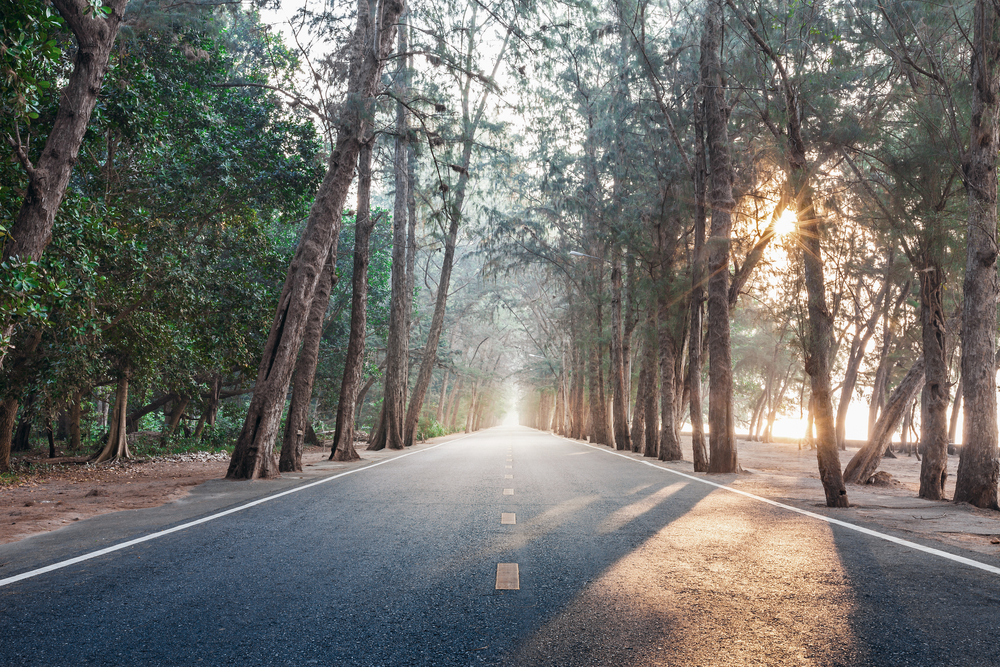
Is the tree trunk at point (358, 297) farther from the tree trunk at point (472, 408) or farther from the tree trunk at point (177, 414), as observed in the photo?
the tree trunk at point (472, 408)

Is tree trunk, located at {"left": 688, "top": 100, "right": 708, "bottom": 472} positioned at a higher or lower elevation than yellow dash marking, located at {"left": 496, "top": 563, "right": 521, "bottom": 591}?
higher

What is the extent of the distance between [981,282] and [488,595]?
32.1 feet

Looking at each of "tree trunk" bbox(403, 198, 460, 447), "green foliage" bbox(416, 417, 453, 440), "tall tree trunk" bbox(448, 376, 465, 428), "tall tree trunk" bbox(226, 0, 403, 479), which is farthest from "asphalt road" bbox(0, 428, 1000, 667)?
"tall tree trunk" bbox(448, 376, 465, 428)

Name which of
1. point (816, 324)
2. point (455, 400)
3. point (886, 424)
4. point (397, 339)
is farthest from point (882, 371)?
point (455, 400)

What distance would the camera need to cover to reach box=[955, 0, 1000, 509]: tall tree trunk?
32.0ft

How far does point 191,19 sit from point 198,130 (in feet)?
8.08

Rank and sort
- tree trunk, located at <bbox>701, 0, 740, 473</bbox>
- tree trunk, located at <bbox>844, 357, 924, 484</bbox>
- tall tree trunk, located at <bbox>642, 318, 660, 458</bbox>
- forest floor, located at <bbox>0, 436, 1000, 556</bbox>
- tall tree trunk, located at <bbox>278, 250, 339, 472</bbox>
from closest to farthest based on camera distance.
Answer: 1. forest floor, located at <bbox>0, 436, 1000, 556</bbox>
2. tree trunk, located at <bbox>844, 357, 924, 484</bbox>
3. tall tree trunk, located at <bbox>278, 250, 339, 472</bbox>
4. tree trunk, located at <bbox>701, 0, 740, 473</bbox>
5. tall tree trunk, located at <bbox>642, 318, 660, 458</bbox>

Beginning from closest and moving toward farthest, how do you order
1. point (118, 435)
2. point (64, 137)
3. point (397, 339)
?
point (64, 137)
point (118, 435)
point (397, 339)

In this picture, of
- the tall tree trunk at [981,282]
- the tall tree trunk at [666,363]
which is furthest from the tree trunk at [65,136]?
the tall tree trunk at [666,363]

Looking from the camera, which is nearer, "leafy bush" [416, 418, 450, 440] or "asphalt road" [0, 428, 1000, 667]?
"asphalt road" [0, 428, 1000, 667]

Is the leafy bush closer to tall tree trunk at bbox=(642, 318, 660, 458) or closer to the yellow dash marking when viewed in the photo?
tall tree trunk at bbox=(642, 318, 660, 458)

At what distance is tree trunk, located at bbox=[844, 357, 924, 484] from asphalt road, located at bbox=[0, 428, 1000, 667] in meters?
7.29

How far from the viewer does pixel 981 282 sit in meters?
9.94

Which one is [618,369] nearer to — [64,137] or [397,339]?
[397,339]
